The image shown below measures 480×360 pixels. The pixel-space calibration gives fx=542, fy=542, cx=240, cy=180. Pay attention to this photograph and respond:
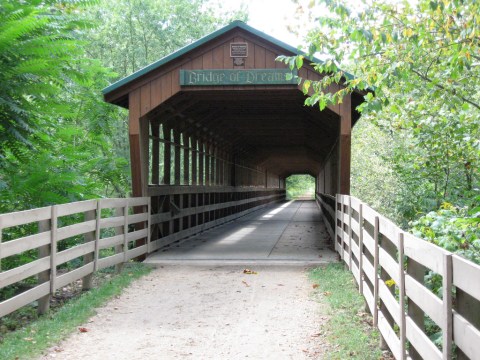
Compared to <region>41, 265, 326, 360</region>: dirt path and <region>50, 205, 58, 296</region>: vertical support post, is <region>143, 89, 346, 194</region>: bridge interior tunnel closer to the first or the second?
<region>41, 265, 326, 360</region>: dirt path

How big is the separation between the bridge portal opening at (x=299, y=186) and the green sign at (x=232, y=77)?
7879 centimetres

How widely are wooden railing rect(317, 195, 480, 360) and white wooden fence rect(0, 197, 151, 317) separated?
3.26 m

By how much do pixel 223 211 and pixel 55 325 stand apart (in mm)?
14296

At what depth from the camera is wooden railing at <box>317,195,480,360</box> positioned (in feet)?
7.63

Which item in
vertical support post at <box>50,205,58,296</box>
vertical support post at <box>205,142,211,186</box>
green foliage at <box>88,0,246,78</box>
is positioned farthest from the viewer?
green foliage at <box>88,0,246,78</box>

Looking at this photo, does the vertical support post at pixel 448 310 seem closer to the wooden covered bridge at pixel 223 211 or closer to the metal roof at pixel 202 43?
the wooden covered bridge at pixel 223 211

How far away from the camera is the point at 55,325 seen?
5273mm

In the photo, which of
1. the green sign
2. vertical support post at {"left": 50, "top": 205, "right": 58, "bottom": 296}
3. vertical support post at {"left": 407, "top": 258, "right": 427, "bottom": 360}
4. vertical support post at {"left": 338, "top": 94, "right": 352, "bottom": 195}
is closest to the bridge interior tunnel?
the green sign

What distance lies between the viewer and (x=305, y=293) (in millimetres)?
7062

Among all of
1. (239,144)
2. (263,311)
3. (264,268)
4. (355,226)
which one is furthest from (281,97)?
(239,144)

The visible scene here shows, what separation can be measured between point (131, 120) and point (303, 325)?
5.62m

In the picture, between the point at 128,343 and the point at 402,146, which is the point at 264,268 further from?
the point at 402,146

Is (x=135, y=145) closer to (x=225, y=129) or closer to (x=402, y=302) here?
(x=402, y=302)


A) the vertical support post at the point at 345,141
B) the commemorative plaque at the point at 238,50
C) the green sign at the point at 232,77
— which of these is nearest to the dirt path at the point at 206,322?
the vertical support post at the point at 345,141
